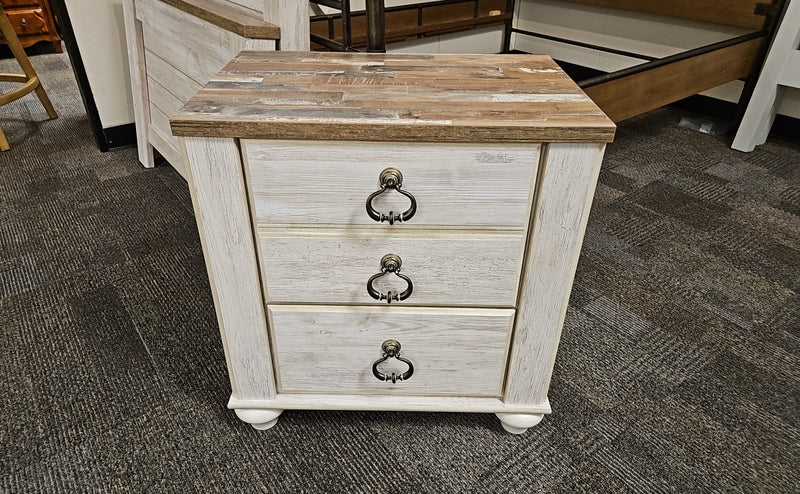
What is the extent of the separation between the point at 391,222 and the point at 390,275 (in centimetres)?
9

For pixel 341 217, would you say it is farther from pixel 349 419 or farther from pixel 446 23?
pixel 446 23

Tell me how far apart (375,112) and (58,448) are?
748mm

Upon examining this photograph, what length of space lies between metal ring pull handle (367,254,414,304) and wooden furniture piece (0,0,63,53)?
11.7ft

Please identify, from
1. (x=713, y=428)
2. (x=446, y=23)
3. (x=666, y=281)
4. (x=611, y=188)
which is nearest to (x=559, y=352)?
(x=713, y=428)

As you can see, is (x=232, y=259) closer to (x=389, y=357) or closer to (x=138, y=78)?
(x=389, y=357)

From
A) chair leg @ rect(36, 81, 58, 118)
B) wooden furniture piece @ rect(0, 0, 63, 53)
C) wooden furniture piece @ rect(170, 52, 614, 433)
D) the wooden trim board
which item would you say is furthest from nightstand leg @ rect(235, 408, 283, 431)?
wooden furniture piece @ rect(0, 0, 63, 53)

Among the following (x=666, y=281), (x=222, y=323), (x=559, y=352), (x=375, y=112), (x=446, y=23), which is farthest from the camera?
(x=446, y=23)

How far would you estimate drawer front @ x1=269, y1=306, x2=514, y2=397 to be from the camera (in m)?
0.76

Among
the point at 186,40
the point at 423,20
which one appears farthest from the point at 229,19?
the point at 423,20

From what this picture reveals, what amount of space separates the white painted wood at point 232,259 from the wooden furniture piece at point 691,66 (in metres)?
1.00

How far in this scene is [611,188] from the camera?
5.58ft

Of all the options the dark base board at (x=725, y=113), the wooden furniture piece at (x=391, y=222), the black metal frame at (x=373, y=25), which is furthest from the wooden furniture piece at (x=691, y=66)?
the wooden furniture piece at (x=391, y=222)

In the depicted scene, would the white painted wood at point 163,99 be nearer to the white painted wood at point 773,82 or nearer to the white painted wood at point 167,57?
the white painted wood at point 167,57

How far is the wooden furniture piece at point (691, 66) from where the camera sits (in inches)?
60.9
